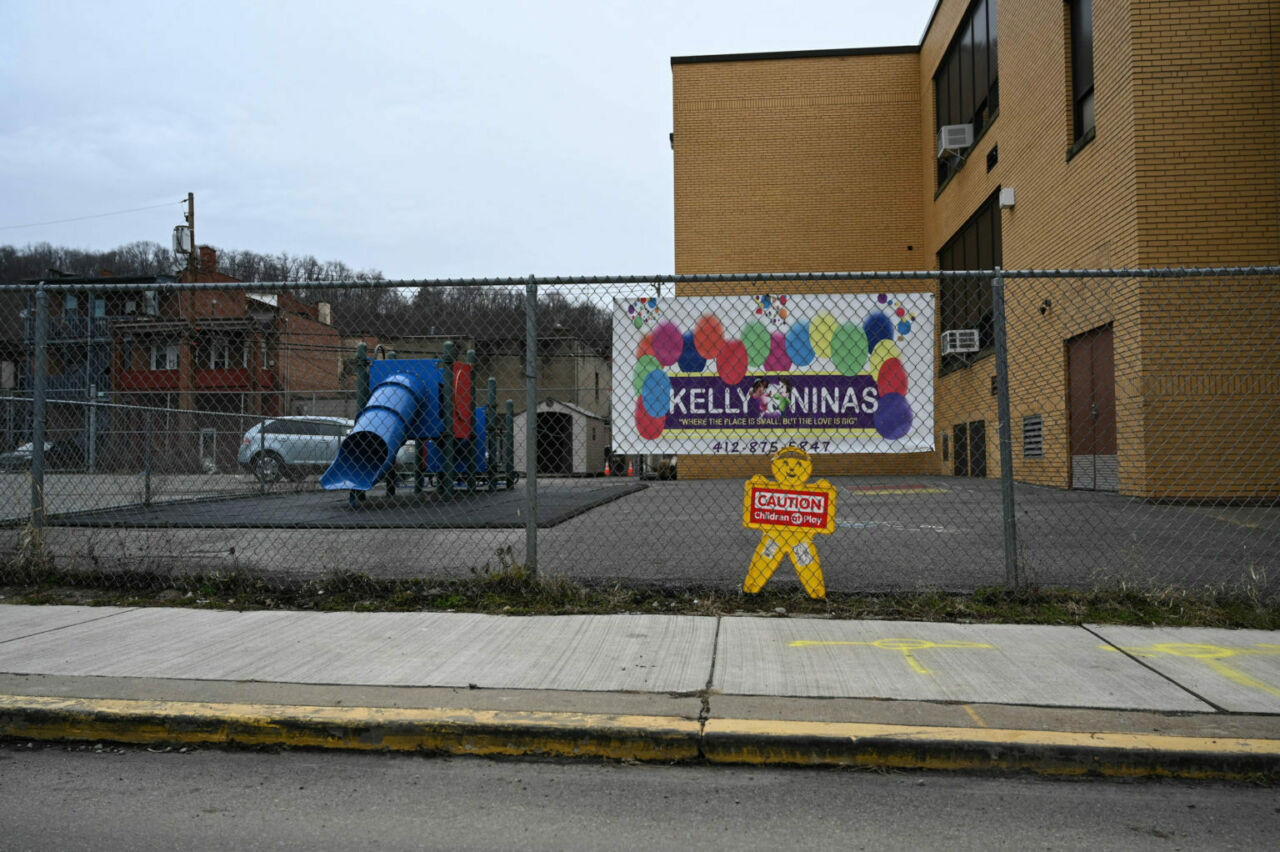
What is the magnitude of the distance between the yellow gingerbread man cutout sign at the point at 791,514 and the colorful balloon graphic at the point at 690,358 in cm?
85

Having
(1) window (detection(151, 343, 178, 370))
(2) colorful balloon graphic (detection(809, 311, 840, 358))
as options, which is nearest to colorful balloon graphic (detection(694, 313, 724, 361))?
(2) colorful balloon graphic (detection(809, 311, 840, 358))

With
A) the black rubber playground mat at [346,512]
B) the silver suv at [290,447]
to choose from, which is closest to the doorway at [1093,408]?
the black rubber playground mat at [346,512]

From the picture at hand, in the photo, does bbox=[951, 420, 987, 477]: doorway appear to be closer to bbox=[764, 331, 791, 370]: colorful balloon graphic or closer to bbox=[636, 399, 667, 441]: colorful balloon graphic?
bbox=[764, 331, 791, 370]: colorful balloon graphic

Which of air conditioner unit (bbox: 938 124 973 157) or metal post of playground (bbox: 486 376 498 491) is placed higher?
air conditioner unit (bbox: 938 124 973 157)

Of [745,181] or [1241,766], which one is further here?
[745,181]

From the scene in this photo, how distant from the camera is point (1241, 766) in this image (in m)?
3.42

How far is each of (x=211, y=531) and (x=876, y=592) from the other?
7183mm

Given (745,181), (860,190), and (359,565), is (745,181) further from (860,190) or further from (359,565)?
(359,565)

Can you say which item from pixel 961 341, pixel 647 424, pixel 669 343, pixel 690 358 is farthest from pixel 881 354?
pixel 961 341

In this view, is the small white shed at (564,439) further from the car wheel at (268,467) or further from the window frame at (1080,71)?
the window frame at (1080,71)

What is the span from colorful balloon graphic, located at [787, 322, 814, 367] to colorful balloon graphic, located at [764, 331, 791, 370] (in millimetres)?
33

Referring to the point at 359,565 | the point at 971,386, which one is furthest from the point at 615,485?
the point at 359,565

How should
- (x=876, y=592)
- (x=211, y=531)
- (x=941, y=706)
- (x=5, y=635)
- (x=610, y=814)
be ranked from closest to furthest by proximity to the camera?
(x=610, y=814) < (x=941, y=706) < (x=5, y=635) < (x=876, y=592) < (x=211, y=531)

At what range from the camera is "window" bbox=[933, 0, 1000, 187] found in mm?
19438
